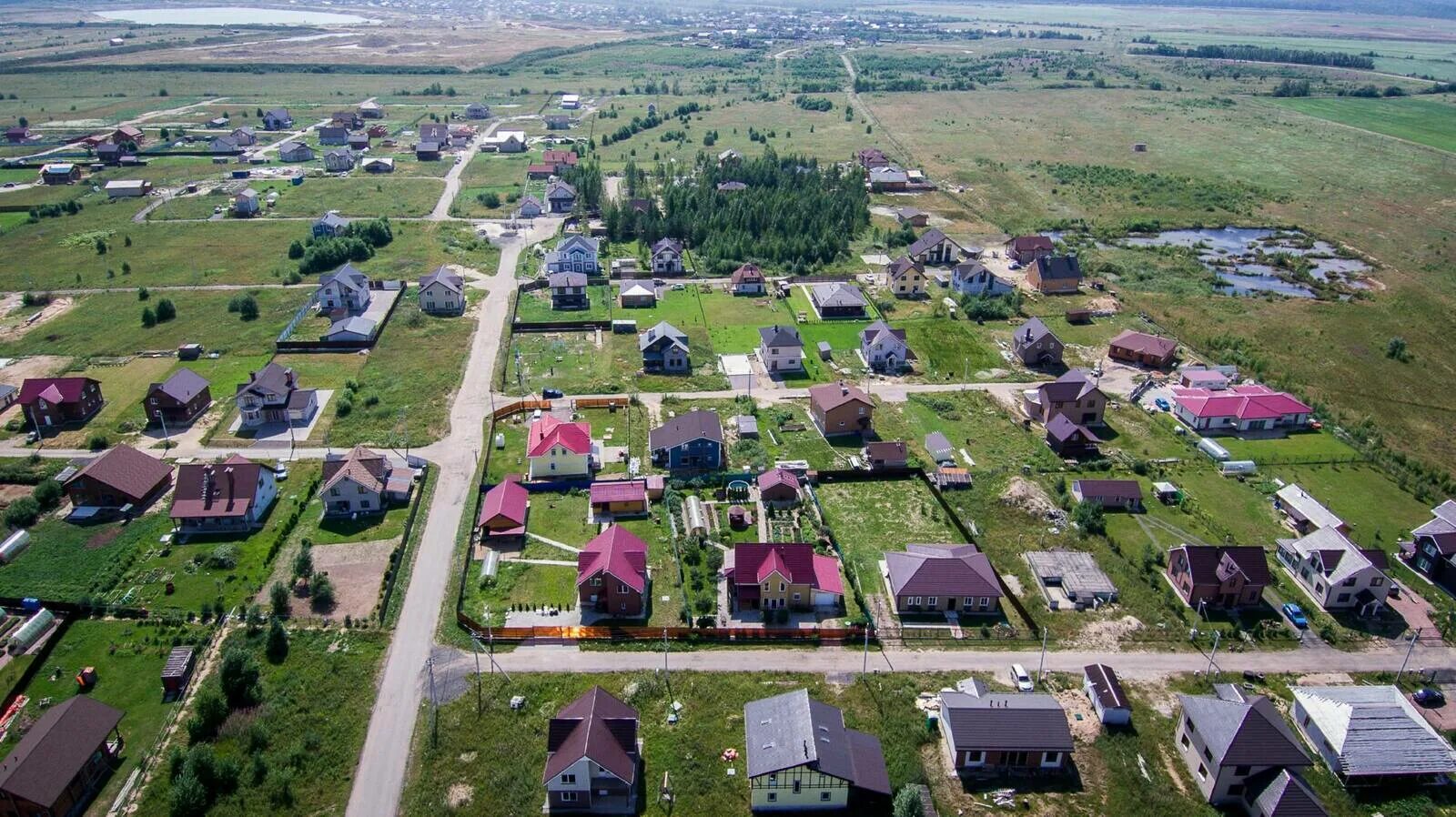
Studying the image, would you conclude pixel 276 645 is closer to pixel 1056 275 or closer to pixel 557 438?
pixel 557 438

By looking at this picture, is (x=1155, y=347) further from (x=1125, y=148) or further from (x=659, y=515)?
(x=1125, y=148)

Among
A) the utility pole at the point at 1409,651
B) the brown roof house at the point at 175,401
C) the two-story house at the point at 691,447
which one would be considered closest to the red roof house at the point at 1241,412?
the utility pole at the point at 1409,651

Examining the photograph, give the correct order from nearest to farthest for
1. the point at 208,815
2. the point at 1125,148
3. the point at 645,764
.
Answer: the point at 208,815 → the point at 645,764 → the point at 1125,148

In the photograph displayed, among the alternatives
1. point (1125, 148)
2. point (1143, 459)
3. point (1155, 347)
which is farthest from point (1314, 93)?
point (1143, 459)

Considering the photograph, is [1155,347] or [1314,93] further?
[1314,93]

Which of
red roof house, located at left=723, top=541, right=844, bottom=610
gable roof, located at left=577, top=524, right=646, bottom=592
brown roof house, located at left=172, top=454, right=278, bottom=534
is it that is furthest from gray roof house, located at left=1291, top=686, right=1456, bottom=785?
brown roof house, located at left=172, top=454, right=278, bottom=534

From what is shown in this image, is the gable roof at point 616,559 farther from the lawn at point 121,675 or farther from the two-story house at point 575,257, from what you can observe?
the two-story house at point 575,257
